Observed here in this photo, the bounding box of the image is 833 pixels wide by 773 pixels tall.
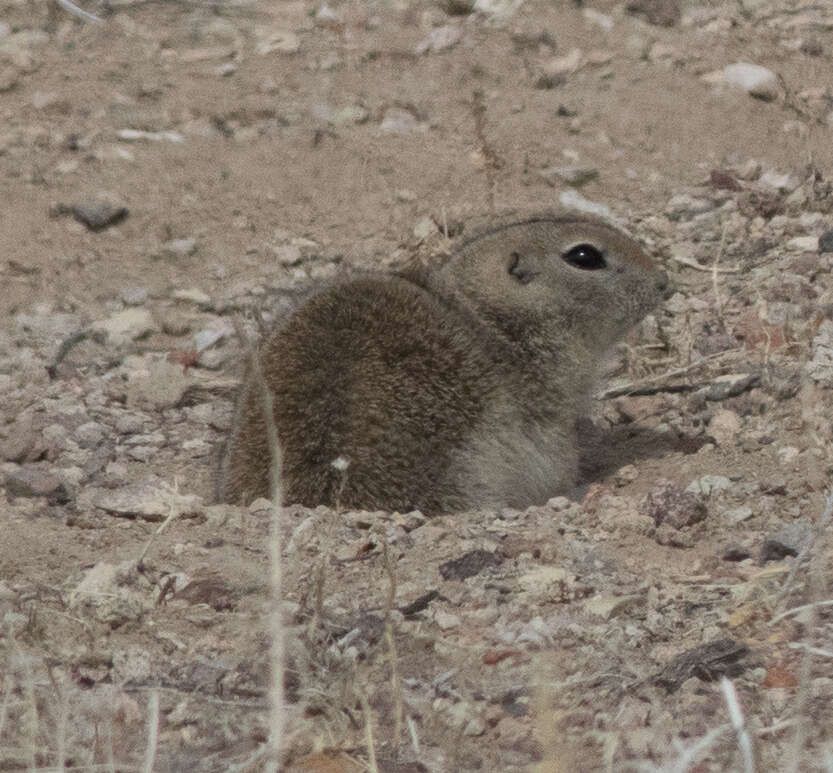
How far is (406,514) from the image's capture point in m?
4.41

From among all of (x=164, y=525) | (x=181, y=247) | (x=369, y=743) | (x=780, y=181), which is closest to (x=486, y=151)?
(x=780, y=181)

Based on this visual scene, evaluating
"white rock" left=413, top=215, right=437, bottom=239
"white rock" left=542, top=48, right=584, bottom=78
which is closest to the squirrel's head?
"white rock" left=413, top=215, right=437, bottom=239

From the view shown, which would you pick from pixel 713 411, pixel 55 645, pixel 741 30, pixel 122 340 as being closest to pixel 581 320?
pixel 713 411

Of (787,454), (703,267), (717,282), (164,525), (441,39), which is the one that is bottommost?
(164,525)

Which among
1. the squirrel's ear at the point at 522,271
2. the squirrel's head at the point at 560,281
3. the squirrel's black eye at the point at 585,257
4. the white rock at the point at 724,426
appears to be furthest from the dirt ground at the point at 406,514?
the squirrel's ear at the point at 522,271

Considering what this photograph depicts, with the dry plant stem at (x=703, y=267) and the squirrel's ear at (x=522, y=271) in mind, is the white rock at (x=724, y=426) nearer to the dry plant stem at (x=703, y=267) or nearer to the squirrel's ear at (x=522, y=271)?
the squirrel's ear at (x=522, y=271)

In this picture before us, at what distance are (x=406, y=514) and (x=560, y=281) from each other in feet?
4.02

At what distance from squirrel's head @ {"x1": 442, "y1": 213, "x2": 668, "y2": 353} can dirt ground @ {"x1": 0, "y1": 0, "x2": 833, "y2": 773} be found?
1.36 feet

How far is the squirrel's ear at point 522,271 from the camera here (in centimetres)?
522

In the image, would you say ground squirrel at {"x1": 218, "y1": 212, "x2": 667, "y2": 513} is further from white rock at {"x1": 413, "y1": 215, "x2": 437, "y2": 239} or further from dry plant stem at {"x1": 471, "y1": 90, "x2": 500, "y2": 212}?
dry plant stem at {"x1": 471, "y1": 90, "x2": 500, "y2": 212}

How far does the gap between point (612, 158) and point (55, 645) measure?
13.1 ft

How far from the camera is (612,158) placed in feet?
22.2

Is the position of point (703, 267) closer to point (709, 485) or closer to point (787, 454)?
point (787, 454)

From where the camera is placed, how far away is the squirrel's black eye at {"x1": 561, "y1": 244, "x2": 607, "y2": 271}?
5.27 meters
